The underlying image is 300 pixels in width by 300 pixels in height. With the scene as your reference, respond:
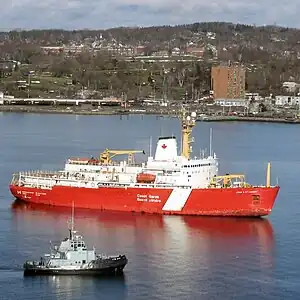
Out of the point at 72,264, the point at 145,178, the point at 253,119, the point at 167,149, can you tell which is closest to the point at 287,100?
the point at 253,119

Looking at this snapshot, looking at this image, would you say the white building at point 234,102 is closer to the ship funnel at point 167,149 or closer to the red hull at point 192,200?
the ship funnel at point 167,149

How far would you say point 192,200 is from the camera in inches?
600

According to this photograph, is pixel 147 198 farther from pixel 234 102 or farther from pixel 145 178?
pixel 234 102

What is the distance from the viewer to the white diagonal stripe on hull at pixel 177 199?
15258 mm

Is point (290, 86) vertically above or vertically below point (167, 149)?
above

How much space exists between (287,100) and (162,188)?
36944 millimetres

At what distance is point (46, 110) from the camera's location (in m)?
46.9

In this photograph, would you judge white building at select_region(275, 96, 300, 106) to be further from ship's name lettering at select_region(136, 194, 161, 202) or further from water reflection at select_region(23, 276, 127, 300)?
water reflection at select_region(23, 276, 127, 300)

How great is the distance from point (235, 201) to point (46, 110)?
106ft

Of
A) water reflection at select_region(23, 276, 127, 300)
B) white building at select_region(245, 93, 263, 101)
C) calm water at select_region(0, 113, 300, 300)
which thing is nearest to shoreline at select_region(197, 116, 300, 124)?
white building at select_region(245, 93, 263, 101)

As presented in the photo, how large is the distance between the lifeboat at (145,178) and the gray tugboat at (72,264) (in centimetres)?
400

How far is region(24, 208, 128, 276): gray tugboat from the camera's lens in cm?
1139

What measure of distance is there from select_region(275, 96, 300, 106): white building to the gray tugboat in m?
39.9

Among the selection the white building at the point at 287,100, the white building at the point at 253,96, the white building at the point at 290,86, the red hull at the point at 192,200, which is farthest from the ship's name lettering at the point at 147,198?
the white building at the point at 290,86
